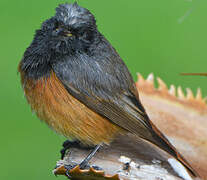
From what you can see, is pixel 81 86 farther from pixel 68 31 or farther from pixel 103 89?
pixel 68 31

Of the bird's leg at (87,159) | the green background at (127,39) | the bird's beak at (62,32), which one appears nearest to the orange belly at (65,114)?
the bird's leg at (87,159)

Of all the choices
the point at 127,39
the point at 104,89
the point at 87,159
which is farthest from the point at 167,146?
the point at 127,39

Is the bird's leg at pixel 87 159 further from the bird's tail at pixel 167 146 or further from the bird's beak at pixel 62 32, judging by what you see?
the bird's beak at pixel 62 32

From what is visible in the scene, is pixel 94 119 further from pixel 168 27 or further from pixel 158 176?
pixel 168 27

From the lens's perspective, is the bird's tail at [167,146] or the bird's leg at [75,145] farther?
the bird's leg at [75,145]

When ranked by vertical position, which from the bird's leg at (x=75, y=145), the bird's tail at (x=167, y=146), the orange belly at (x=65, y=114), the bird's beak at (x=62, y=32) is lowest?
the bird's tail at (x=167, y=146)

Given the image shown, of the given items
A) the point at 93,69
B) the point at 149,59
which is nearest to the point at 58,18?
the point at 93,69

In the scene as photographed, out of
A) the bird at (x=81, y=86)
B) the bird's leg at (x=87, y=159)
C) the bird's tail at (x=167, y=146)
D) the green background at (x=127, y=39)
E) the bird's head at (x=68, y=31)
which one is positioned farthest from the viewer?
the green background at (x=127, y=39)
